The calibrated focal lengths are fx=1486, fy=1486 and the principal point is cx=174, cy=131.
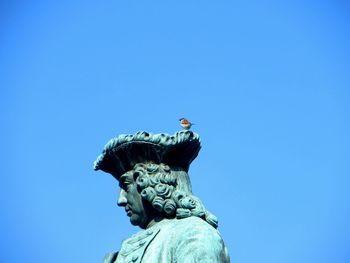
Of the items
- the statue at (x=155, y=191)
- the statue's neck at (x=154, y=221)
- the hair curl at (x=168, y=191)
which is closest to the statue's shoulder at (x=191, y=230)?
the statue at (x=155, y=191)

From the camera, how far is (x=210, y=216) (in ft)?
55.6

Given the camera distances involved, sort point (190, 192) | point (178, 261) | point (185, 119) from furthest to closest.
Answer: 1. point (185, 119)
2. point (190, 192)
3. point (178, 261)

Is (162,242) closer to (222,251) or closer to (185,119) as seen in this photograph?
(222,251)

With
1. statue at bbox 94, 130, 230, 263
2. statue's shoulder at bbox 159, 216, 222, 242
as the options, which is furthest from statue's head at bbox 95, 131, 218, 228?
statue's shoulder at bbox 159, 216, 222, 242

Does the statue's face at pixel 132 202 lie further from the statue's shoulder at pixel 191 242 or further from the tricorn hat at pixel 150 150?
the statue's shoulder at pixel 191 242

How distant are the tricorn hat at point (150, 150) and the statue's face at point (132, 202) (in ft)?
0.44

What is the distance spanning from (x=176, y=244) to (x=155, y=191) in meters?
0.92

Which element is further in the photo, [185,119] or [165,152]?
[185,119]

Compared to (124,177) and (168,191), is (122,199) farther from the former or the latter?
(168,191)

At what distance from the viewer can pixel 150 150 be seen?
1725cm

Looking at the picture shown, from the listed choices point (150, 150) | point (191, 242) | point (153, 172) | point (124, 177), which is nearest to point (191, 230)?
point (191, 242)

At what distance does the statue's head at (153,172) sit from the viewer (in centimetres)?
1708

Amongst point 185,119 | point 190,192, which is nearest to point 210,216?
point 190,192

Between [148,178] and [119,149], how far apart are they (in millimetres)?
487
